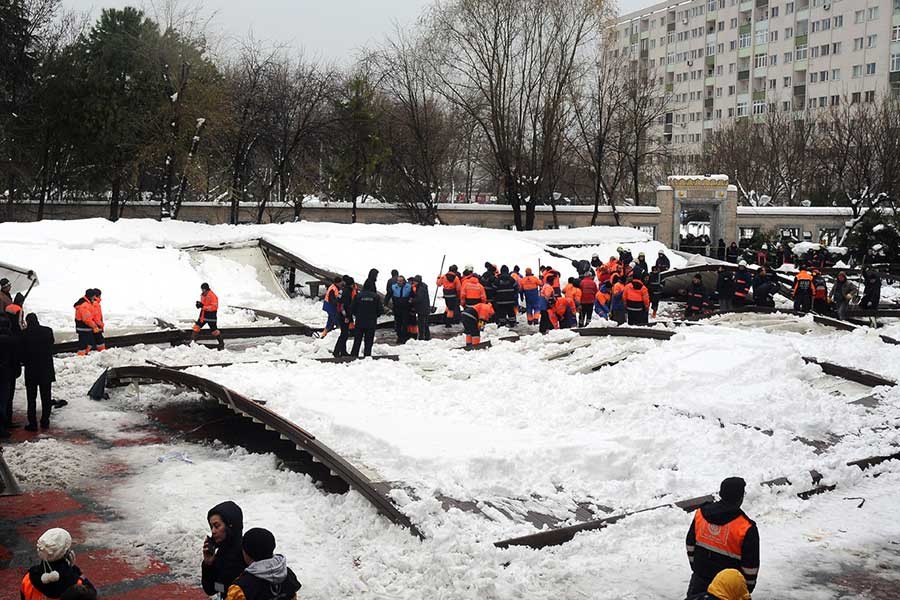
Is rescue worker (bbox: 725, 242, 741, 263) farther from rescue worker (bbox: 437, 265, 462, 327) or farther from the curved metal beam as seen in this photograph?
the curved metal beam

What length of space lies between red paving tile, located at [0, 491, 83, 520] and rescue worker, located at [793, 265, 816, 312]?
721 inches

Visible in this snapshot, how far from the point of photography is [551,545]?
7.61 metres

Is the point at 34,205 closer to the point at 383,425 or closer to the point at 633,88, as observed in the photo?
the point at 633,88

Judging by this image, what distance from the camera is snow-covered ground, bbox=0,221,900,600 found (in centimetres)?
727

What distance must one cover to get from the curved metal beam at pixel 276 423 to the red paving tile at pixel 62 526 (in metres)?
2.08

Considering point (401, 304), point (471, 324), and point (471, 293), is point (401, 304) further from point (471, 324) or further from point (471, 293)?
point (471, 324)

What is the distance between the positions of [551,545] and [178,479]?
13.8ft

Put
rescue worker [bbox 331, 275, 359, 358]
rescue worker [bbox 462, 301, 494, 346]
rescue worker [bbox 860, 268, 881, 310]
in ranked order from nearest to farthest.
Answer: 1. rescue worker [bbox 331, 275, 359, 358]
2. rescue worker [bbox 462, 301, 494, 346]
3. rescue worker [bbox 860, 268, 881, 310]

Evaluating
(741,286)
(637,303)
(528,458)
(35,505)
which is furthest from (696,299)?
(35,505)

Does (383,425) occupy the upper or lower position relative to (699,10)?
lower

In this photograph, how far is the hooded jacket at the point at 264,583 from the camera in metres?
4.61

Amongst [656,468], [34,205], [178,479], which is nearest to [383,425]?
[178,479]

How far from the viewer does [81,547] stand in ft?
25.1

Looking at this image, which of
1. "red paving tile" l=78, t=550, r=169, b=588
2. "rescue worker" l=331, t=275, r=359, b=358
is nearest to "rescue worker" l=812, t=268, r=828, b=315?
"rescue worker" l=331, t=275, r=359, b=358
